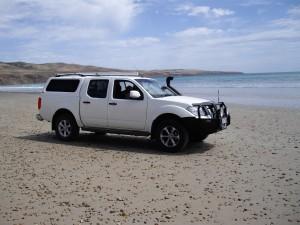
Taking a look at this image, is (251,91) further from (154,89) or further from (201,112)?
(201,112)

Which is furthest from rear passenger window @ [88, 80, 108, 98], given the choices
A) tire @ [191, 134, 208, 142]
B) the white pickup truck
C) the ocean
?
the ocean

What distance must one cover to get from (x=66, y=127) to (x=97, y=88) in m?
1.48

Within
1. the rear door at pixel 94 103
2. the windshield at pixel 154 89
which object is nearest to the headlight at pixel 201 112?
the windshield at pixel 154 89

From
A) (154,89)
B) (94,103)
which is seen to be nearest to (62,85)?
(94,103)

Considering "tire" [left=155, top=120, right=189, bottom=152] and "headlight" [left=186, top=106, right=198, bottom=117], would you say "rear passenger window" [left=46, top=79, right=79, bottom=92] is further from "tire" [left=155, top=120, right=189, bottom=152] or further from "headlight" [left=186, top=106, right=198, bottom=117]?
"headlight" [left=186, top=106, right=198, bottom=117]

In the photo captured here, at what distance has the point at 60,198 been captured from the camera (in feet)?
20.2

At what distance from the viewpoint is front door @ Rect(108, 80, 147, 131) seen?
10.2 metres

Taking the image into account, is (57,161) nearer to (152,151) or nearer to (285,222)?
(152,151)

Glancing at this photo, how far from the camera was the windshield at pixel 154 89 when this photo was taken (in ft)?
34.4

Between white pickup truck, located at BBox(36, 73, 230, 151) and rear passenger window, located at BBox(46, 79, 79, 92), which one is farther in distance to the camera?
rear passenger window, located at BBox(46, 79, 79, 92)

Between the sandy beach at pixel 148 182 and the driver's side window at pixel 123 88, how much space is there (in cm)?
133

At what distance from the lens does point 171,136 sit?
9812mm

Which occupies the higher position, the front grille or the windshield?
the windshield

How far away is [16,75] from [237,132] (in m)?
90.8
